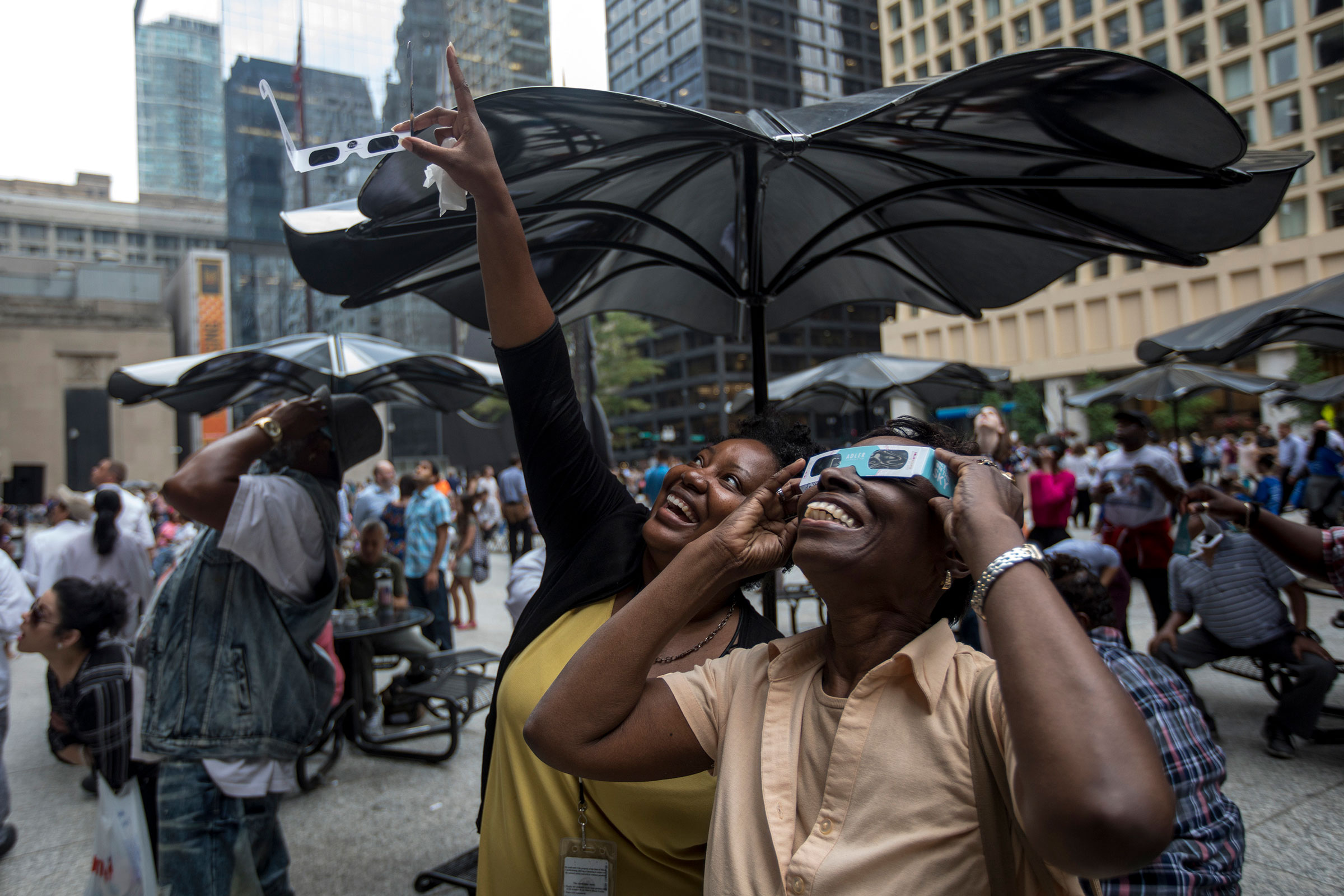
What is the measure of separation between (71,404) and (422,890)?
50933mm

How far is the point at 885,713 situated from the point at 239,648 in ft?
7.77

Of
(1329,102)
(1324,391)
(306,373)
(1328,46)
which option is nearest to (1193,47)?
(1328,46)

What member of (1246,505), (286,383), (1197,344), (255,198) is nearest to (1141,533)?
(1197,344)

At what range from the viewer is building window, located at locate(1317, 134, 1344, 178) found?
111 ft

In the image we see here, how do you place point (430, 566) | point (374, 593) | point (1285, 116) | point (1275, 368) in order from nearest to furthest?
point (374, 593)
point (430, 566)
point (1275, 368)
point (1285, 116)

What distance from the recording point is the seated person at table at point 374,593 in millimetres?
6047

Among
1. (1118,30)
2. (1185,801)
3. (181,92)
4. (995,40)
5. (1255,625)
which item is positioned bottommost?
(1255,625)

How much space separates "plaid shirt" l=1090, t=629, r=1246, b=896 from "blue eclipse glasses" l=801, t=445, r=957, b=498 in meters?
0.97

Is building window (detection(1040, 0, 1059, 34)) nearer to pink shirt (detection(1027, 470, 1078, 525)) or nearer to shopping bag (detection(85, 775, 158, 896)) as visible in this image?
pink shirt (detection(1027, 470, 1078, 525))

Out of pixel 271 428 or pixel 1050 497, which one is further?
pixel 1050 497

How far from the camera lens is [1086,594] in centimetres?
314

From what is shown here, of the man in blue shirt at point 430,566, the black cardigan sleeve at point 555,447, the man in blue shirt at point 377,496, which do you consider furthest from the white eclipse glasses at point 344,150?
the man in blue shirt at point 377,496

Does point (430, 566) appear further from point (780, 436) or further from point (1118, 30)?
point (1118, 30)

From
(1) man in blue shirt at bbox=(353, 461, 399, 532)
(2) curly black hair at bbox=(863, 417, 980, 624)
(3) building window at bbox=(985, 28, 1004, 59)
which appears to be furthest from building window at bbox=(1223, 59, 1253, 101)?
(2) curly black hair at bbox=(863, 417, 980, 624)
